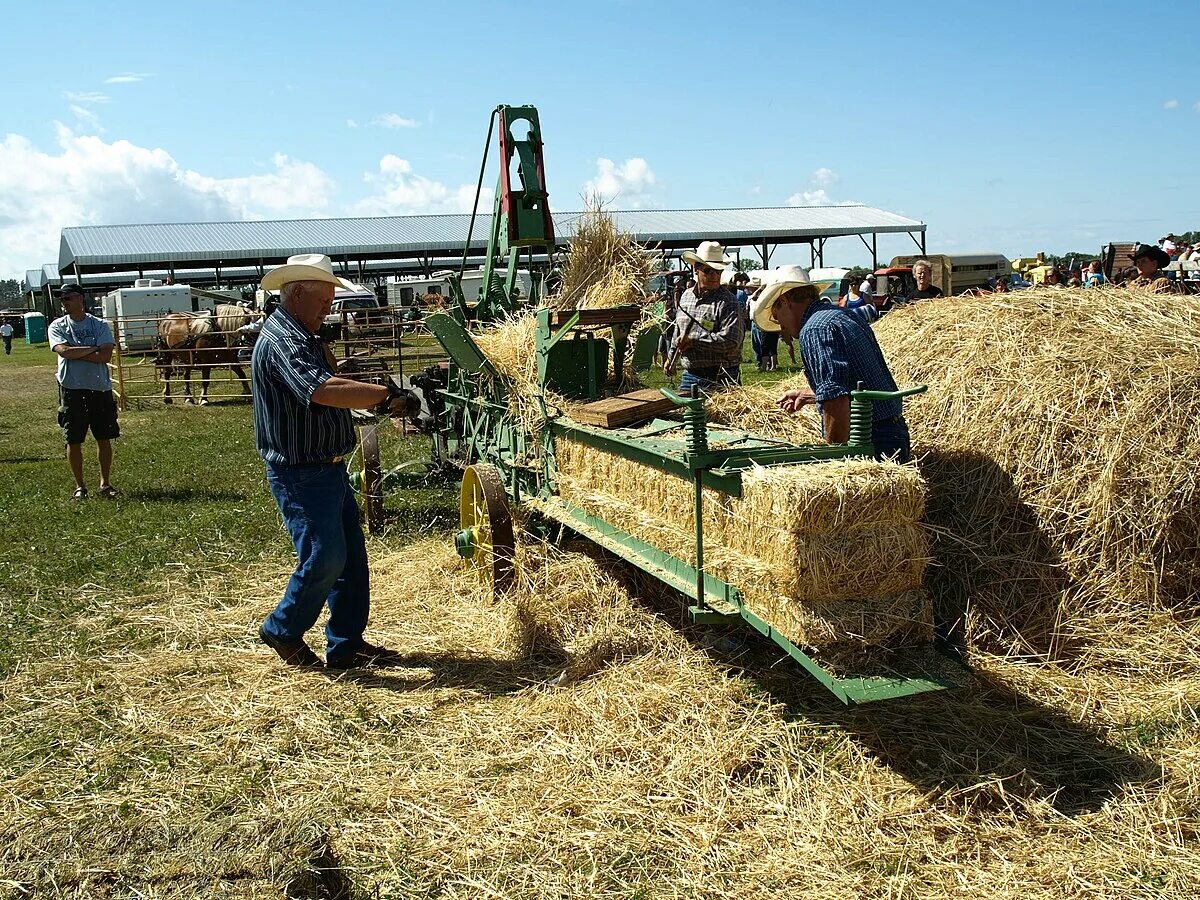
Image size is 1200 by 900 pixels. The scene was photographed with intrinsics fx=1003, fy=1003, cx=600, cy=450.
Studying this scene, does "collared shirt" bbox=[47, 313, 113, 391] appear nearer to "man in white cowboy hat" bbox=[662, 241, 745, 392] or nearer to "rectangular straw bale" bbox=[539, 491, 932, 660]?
"man in white cowboy hat" bbox=[662, 241, 745, 392]

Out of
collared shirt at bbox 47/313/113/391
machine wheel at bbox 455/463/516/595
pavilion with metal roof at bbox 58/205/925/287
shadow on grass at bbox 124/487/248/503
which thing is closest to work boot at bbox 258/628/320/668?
machine wheel at bbox 455/463/516/595

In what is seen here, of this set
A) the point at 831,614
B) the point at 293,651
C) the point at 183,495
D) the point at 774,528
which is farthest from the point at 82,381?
the point at 831,614

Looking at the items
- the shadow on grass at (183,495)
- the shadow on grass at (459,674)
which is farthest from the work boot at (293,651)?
the shadow on grass at (183,495)

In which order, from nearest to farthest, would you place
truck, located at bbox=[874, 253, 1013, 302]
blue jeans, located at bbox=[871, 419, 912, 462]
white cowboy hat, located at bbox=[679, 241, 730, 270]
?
blue jeans, located at bbox=[871, 419, 912, 462]
white cowboy hat, located at bbox=[679, 241, 730, 270]
truck, located at bbox=[874, 253, 1013, 302]

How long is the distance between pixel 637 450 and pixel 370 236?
131ft

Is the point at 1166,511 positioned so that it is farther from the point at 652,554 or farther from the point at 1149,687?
the point at 652,554

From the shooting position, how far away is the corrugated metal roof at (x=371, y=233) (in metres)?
39.2

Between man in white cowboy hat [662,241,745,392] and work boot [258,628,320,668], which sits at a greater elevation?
man in white cowboy hat [662,241,745,392]

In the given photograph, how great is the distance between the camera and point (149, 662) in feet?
17.9

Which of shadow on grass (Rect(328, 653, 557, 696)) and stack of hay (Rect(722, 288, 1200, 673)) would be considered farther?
shadow on grass (Rect(328, 653, 557, 696))

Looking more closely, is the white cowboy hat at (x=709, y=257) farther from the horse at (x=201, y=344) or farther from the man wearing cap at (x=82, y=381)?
the horse at (x=201, y=344)

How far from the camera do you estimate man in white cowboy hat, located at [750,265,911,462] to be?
14.7ft

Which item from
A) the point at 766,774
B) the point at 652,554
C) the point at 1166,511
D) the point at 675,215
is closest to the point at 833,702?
the point at 766,774

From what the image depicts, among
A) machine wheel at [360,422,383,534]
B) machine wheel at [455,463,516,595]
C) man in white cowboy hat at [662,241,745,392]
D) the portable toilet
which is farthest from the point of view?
the portable toilet
